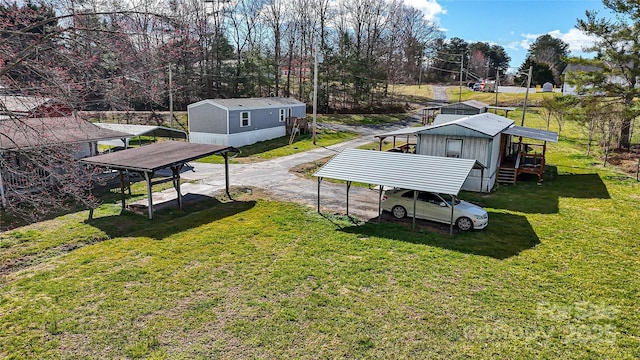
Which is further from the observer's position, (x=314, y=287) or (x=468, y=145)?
(x=468, y=145)

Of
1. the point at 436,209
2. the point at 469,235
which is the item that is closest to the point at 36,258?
the point at 436,209

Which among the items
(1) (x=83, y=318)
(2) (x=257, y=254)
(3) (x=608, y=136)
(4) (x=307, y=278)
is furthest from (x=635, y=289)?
(3) (x=608, y=136)

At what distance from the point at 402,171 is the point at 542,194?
9131 mm

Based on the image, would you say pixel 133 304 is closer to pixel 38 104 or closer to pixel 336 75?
pixel 38 104

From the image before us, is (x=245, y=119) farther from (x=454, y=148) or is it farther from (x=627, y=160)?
(x=627, y=160)

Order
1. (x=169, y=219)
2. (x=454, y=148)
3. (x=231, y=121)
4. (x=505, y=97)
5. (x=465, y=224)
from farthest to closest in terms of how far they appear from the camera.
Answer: (x=505, y=97) → (x=231, y=121) → (x=454, y=148) → (x=169, y=219) → (x=465, y=224)

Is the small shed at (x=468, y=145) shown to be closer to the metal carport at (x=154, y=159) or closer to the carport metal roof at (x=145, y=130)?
the metal carport at (x=154, y=159)

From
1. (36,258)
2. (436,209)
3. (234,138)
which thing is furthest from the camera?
(234,138)

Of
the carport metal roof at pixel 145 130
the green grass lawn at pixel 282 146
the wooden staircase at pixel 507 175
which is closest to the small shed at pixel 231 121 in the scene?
the green grass lawn at pixel 282 146

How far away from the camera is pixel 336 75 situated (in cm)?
4797

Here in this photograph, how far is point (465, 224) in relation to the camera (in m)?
14.3

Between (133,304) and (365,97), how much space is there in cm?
4388

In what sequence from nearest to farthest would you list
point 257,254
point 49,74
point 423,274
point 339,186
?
point 49,74
point 423,274
point 257,254
point 339,186

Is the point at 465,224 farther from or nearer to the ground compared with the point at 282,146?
nearer to the ground
